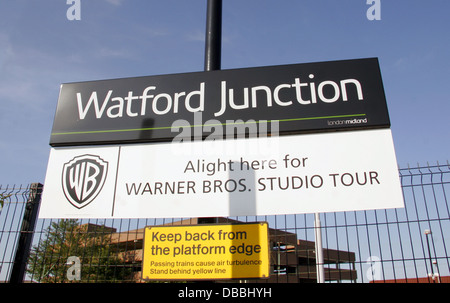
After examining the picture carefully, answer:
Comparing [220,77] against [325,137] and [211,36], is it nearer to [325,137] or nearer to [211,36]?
[211,36]

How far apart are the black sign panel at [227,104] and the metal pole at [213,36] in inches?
6.1

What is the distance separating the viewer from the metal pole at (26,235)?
408 cm

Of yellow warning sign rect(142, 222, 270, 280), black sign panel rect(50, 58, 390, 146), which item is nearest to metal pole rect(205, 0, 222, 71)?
black sign panel rect(50, 58, 390, 146)

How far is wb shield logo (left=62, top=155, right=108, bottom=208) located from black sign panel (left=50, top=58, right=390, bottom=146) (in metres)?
0.20

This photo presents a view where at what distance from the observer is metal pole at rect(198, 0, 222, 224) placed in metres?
3.30

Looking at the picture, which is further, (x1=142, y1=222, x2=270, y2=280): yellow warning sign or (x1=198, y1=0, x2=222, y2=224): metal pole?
(x1=198, y1=0, x2=222, y2=224): metal pole

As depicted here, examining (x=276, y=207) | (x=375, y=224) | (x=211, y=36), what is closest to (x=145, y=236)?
(x=276, y=207)

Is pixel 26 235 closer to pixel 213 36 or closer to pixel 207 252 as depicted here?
pixel 207 252

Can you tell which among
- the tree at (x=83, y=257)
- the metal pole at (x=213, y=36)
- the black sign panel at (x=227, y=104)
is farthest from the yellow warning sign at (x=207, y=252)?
the metal pole at (x=213, y=36)

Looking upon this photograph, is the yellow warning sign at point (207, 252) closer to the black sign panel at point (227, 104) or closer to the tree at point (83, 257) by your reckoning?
the black sign panel at point (227, 104)

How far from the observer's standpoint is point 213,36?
133 inches

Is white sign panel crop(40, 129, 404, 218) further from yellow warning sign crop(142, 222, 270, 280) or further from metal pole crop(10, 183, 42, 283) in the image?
metal pole crop(10, 183, 42, 283)

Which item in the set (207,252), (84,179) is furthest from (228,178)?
(84,179)

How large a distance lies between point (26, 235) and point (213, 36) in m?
3.45
